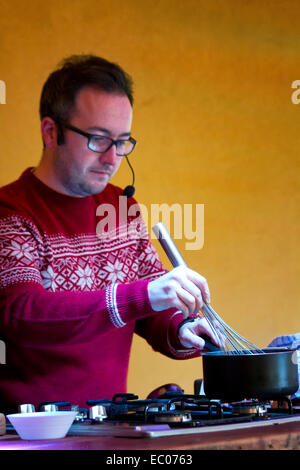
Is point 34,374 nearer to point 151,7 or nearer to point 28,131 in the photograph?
point 28,131

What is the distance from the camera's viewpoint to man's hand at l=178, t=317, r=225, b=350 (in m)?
1.94

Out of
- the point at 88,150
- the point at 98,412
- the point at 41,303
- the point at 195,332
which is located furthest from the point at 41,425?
the point at 88,150

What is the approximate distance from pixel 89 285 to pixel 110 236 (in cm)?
23

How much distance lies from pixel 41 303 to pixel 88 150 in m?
0.79

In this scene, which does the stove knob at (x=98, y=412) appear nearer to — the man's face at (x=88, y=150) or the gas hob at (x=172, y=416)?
the gas hob at (x=172, y=416)

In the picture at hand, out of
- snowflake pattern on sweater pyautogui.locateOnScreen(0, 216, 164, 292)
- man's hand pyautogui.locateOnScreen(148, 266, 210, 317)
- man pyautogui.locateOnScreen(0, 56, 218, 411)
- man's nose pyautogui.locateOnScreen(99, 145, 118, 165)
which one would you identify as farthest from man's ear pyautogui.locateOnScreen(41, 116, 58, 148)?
man's hand pyautogui.locateOnScreen(148, 266, 210, 317)

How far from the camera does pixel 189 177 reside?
320 cm

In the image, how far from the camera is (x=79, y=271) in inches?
90.0

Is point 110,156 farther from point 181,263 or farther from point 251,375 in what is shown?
point 251,375

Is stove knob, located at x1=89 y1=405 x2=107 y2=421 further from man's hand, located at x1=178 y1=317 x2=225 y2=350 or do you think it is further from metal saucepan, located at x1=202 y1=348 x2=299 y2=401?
man's hand, located at x1=178 y1=317 x2=225 y2=350

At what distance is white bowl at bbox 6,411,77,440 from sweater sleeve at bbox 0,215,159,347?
484 mm

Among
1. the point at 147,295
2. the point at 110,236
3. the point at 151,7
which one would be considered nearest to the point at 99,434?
the point at 147,295

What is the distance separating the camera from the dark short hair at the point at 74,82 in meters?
2.56

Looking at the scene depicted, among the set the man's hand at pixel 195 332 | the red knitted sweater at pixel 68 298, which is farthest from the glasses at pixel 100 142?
the man's hand at pixel 195 332
